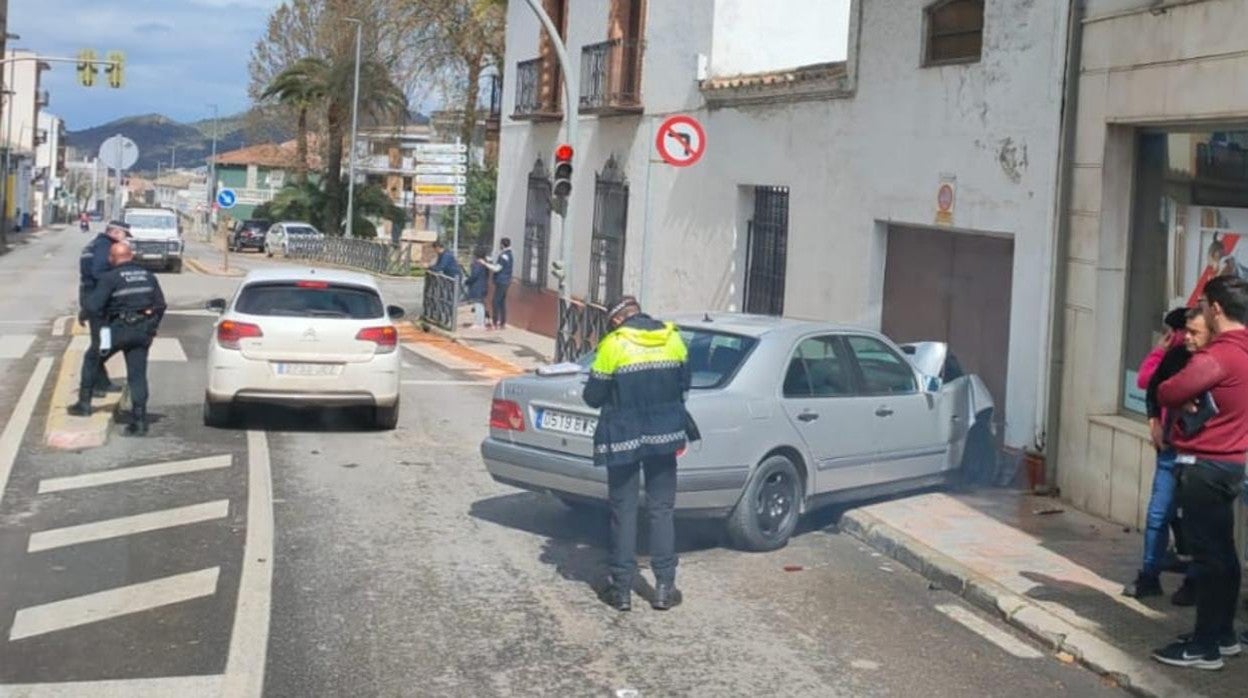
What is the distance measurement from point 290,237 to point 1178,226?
49303mm

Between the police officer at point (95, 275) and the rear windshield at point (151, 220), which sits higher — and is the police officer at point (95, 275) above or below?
below

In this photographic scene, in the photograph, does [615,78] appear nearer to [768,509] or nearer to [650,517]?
[768,509]

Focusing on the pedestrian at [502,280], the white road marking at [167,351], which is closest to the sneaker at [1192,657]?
the white road marking at [167,351]

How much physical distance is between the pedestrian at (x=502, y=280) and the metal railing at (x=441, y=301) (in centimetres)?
100

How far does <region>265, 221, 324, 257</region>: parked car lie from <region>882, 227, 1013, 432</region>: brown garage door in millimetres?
42854

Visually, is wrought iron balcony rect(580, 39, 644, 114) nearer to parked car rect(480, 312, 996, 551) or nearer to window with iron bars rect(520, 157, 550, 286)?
window with iron bars rect(520, 157, 550, 286)

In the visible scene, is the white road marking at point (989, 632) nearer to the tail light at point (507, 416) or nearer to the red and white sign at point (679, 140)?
the tail light at point (507, 416)

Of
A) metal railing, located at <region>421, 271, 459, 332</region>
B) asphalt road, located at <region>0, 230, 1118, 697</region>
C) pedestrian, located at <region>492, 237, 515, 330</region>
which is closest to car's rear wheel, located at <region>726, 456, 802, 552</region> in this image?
asphalt road, located at <region>0, 230, 1118, 697</region>

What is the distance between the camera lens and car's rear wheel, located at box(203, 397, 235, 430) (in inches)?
520

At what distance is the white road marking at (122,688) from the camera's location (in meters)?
5.95

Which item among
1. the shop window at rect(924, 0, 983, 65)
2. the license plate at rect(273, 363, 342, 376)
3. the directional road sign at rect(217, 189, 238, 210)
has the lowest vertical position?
the license plate at rect(273, 363, 342, 376)

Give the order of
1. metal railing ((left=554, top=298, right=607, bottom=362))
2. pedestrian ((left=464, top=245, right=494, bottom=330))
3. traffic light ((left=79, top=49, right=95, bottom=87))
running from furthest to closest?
1. traffic light ((left=79, top=49, right=95, bottom=87))
2. pedestrian ((left=464, top=245, right=494, bottom=330))
3. metal railing ((left=554, top=298, right=607, bottom=362))

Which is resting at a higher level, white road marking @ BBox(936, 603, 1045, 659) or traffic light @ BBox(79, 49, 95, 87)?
traffic light @ BBox(79, 49, 95, 87)

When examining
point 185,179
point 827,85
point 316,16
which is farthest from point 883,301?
point 185,179
